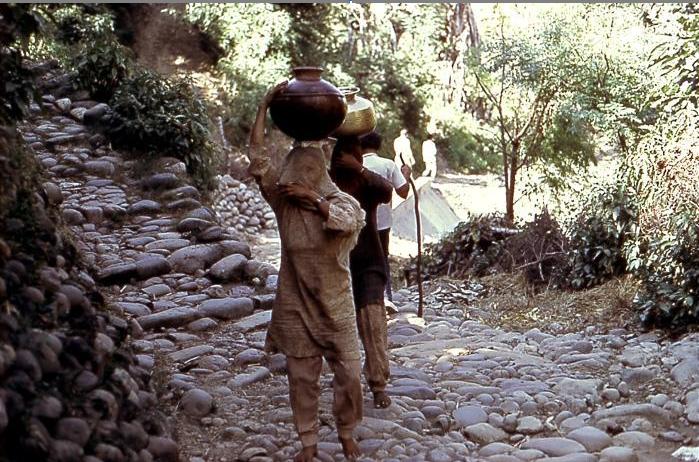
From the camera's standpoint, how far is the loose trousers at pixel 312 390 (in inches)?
168

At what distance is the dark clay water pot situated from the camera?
13.8ft

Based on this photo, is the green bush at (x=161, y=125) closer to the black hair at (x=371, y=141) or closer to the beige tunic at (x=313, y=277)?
the black hair at (x=371, y=141)

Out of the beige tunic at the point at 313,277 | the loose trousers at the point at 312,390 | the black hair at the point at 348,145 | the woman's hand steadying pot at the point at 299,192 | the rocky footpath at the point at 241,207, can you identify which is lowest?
the rocky footpath at the point at 241,207

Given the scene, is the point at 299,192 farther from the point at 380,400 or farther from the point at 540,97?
the point at 540,97

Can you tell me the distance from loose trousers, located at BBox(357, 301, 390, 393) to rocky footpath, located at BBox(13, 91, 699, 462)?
0.18 meters

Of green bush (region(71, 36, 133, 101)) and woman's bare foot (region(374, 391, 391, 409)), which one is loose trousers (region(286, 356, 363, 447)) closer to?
woman's bare foot (region(374, 391, 391, 409))

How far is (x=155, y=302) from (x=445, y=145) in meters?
17.2

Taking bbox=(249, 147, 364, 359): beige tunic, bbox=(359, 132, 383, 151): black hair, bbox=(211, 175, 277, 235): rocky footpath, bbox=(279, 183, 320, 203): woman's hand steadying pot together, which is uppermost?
bbox=(359, 132, 383, 151): black hair

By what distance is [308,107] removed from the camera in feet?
13.8

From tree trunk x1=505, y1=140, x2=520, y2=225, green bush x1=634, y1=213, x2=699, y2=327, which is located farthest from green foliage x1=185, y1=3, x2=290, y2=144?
green bush x1=634, y1=213, x2=699, y2=327

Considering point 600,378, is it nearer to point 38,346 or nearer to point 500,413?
point 500,413

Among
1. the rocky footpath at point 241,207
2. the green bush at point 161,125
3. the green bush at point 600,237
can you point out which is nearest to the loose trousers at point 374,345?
the green bush at point 600,237

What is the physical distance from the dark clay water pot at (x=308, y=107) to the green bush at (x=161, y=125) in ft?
18.6

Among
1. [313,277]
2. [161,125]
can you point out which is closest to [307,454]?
[313,277]
